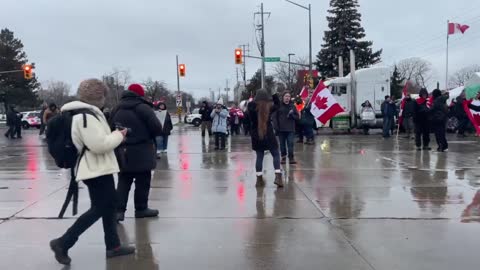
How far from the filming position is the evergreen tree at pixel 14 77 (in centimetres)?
6924

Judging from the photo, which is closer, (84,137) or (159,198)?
(84,137)

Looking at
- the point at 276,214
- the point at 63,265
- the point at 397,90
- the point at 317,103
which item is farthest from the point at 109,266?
the point at 397,90

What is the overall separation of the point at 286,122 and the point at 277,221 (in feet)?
17.6

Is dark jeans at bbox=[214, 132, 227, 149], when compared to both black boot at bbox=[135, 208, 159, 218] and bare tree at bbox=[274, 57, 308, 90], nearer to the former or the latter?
black boot at bbox=[135, 208, 159, 218]

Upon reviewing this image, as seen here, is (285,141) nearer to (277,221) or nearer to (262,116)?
(262,116)

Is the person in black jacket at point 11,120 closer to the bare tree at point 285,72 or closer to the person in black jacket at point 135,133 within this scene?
the person in black jacket at point 135,133

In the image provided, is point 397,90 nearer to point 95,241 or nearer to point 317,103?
point 317,103

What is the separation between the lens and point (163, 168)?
465 inches

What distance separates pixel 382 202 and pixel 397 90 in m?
48.4

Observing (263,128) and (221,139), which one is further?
(221,139)

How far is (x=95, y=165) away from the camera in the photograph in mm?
4836

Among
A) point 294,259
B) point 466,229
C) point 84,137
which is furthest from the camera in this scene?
point 466,229

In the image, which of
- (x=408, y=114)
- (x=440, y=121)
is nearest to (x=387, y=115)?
(x=408, y=114)

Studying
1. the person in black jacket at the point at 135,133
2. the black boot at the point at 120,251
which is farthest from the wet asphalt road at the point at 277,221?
the person in black jacket at the point at 135,133
